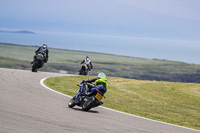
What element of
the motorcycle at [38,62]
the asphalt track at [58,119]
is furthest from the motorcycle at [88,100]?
the motorcycle at [38,62]

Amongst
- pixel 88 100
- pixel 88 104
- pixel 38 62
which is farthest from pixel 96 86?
pixel 38 62

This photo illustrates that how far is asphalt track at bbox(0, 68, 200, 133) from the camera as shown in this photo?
29.0 ft

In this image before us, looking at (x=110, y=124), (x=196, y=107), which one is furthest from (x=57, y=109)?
(x=196, y=107)

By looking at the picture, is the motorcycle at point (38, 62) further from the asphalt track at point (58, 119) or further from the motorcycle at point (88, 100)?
the motorcycle at point (88, 100)

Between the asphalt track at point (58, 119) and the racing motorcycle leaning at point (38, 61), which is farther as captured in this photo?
the racing motorcycle leaning at point (38, 61)

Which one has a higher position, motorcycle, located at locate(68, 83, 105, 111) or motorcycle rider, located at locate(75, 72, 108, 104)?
motorcycle rider, located at locate(75, 72, 108, 104)

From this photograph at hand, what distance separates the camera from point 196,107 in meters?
18.0

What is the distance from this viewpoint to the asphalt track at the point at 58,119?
885cm

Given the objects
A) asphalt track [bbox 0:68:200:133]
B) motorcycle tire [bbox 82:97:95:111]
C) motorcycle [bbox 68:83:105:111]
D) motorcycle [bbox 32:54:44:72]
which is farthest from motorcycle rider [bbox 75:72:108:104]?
motorcycle [bbox 32:54:44:72]

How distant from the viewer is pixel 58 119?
1011cm

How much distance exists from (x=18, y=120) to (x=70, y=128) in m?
1.24

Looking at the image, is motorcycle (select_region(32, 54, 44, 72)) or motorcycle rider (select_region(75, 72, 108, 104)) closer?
motorcycle rider (select_region(75, 72, 108, 104))

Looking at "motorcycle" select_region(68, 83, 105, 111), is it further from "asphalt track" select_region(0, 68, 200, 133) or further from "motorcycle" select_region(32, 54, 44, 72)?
"motorcycle" select_region(32, 54, 44, 72)

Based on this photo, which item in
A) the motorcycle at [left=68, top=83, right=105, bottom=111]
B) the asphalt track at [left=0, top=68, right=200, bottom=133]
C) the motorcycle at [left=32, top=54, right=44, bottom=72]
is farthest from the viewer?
the motorcycle at [left=32, top=54, right=44, bottom=72]
